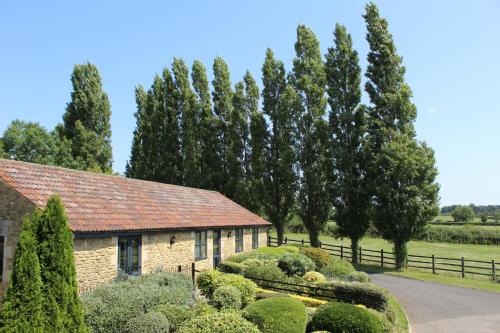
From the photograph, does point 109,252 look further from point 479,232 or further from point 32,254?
point 479,232

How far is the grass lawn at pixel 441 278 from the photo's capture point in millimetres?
22328

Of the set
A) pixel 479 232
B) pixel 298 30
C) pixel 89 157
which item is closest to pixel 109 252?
pixel 298 30

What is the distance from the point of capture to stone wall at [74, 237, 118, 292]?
1324 cm

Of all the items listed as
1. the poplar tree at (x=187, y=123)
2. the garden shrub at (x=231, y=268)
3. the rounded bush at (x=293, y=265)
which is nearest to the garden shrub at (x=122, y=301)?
the garden shrub at (x=231, y=268)

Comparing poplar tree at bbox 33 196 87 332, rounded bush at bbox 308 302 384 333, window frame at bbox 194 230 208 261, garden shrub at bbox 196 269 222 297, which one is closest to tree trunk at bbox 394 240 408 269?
window frame at bbox 194 230 208 261

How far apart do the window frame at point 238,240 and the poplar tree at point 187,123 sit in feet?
49.0

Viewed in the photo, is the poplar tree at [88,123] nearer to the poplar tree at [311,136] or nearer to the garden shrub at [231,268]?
the poplar tree at [311,136]

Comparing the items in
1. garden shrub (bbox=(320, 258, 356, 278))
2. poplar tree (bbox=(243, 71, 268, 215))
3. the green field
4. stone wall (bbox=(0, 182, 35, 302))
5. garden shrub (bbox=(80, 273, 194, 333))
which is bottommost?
the green field

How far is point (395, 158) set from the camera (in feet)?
98.4

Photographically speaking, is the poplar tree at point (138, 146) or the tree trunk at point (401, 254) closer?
the tree trunk at point (401, 254)

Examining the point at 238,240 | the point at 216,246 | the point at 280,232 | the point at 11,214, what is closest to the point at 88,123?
the point at 280,232

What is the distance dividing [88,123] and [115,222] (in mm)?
34256

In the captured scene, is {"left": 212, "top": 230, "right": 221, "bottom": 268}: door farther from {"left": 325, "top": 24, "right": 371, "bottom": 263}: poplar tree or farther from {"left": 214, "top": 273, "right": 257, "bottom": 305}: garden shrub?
{"left": 325, "top": 24, "right": 371, "bottom": 263}: poplar tree

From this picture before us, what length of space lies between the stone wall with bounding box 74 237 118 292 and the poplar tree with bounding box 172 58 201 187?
1029 inches
